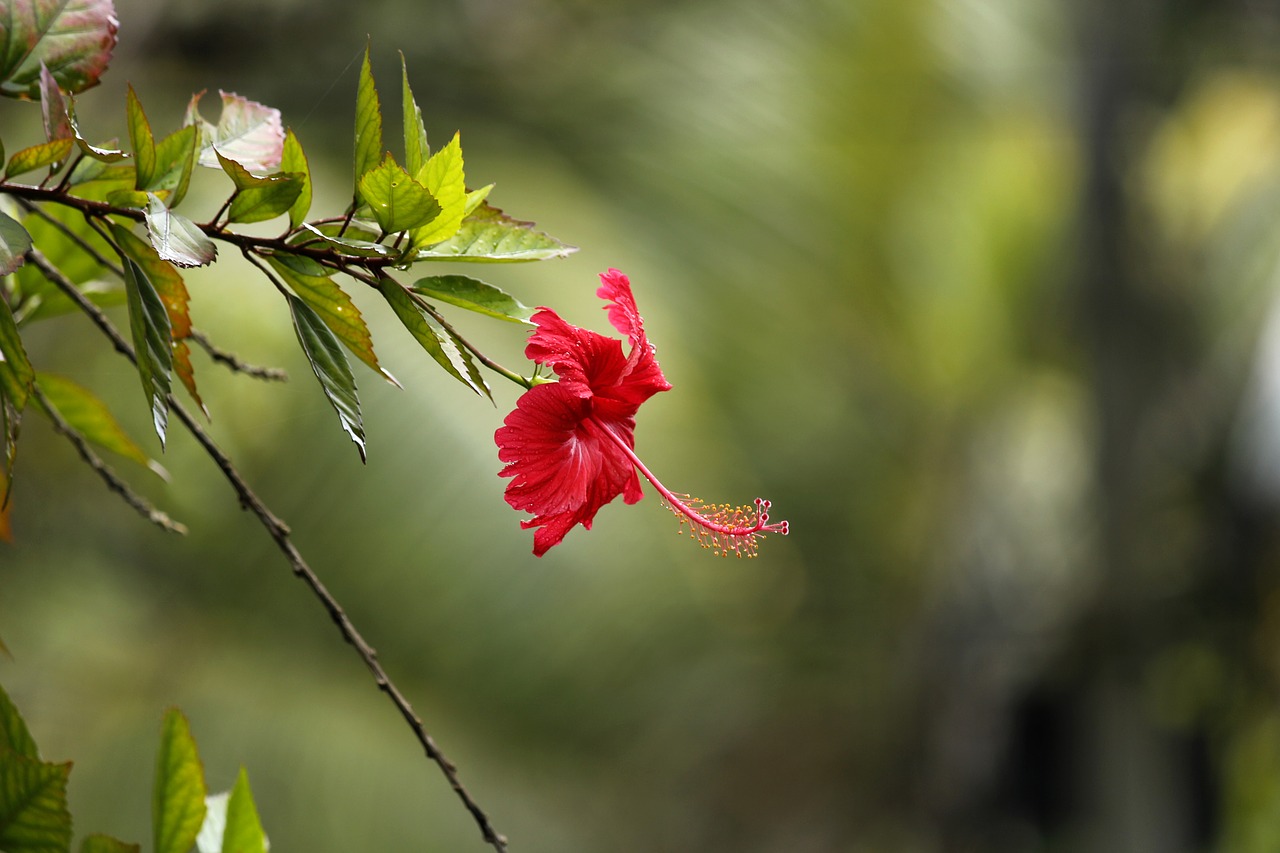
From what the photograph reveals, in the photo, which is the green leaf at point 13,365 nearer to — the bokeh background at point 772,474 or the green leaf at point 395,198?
the green leaf at point 395,198

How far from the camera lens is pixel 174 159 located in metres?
0.42

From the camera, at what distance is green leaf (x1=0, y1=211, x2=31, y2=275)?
0.36 meters

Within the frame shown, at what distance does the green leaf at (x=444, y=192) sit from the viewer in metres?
0.41

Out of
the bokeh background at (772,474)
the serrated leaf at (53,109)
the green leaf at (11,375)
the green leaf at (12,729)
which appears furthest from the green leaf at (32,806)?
the bokeh background at (772,474)

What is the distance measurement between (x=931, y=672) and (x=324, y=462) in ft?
4.67

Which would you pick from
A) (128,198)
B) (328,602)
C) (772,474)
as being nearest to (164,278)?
(128,198)

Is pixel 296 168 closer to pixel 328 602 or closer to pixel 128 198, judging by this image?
pixel 128 198

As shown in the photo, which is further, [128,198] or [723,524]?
[723,524]

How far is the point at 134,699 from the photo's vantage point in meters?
2.03

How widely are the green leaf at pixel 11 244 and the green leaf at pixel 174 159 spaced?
49 millimetres

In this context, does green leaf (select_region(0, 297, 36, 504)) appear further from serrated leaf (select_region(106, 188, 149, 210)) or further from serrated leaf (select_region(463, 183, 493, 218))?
serrated leaf (select_region(463, 183, 493, 218))

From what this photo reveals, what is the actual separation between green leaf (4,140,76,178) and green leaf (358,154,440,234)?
0.32ft

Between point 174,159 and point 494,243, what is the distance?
4.4 inches

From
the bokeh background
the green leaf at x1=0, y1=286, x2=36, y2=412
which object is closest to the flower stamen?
the green leaf at x1=0, y1=286, x2=36, y2=412
